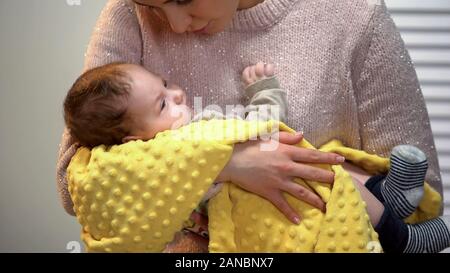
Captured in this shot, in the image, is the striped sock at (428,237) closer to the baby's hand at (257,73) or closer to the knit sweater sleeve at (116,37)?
the baby's hand at (257,73)

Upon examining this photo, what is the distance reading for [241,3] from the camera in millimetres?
1104

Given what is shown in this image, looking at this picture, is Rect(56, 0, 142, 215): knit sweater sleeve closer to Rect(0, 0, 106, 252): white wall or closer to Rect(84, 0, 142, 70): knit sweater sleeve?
Rect(84, 0, 142, 70): knit sweater sleeve

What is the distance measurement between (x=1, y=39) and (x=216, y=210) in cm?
100

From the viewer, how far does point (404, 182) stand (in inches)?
37.8

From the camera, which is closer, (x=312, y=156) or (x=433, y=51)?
(x=312, y=156)

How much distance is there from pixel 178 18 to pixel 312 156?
0.35 m

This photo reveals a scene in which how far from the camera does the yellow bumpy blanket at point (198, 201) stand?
2.85 ft

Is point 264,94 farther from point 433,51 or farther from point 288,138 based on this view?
point 433,51

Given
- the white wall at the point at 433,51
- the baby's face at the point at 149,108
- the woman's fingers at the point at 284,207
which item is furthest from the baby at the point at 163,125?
the white wall at the point at 433,51

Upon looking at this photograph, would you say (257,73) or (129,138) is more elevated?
(257,73)

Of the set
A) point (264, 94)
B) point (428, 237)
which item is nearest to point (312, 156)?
point (264, 94)

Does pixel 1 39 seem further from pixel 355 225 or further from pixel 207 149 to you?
pixel 355 225

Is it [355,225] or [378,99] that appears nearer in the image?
[355,225]
